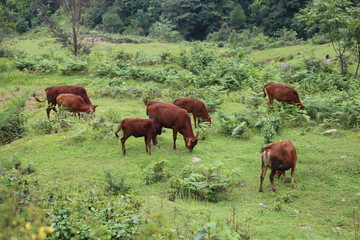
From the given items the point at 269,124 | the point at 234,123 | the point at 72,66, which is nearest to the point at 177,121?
the point at 234,123

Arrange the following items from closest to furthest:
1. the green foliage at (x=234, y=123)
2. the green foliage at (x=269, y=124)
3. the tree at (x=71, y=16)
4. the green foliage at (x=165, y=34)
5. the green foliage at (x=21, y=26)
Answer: the green foliage at (x=269, y=124)
the green foliage at (x=234, y=123)
the tree at (x=71, y=16)
the green foliage at (x=165, y=34)
the green foliage at (x=21, y=26)

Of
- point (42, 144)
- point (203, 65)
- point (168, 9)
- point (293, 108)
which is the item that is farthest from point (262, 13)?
point (42, 144)

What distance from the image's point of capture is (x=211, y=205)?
7930mm

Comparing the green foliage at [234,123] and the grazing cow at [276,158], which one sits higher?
the grazing cow at [276,158]

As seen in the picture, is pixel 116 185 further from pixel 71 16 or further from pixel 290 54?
pixel 290 54

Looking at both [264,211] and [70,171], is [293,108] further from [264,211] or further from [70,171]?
[70,171]

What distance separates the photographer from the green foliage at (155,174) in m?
8.98

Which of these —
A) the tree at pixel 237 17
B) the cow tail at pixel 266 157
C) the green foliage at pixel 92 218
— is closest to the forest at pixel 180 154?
the green foliage at pixel 92 218

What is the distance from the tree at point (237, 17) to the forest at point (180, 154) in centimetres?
3563

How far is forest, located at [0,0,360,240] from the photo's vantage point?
584 centimetres

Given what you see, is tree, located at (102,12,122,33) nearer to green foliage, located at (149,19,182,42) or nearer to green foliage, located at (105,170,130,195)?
green foliage, located at (149,19,182,42)

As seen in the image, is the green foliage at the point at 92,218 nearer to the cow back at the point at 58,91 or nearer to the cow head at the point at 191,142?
the cow head at the point at 191,142

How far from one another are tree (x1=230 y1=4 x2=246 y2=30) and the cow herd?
150ft

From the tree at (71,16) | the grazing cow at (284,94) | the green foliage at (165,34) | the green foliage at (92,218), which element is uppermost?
the tree at (71,16)
